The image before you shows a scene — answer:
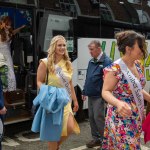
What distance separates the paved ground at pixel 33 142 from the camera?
222 inches

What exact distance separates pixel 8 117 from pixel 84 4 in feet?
9.07

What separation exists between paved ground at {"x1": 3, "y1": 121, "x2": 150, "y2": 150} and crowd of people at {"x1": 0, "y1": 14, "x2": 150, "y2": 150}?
318 mm

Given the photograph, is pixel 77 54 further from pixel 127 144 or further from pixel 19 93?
pixel 127 144

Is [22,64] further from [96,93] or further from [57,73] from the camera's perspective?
[57,73]

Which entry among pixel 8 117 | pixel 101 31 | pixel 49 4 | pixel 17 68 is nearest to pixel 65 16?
pixel 49 4

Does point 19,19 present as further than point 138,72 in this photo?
Yes

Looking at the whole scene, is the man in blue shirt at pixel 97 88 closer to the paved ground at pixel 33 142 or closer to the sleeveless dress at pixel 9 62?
the paved ground at pixel 33 142

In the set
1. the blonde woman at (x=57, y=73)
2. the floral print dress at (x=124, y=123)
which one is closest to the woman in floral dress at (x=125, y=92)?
the floral print dress at (x=124, y=123)

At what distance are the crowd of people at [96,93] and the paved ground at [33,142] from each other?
318mm

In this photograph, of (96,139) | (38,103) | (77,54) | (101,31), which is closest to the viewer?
(38,103)

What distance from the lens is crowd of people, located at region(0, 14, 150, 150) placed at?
3.22 m

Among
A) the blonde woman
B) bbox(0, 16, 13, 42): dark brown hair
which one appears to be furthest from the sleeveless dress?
the blonde woman

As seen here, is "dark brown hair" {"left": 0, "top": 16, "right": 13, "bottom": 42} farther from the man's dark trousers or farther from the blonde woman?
the blonde woman

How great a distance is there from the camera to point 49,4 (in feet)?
21.1
